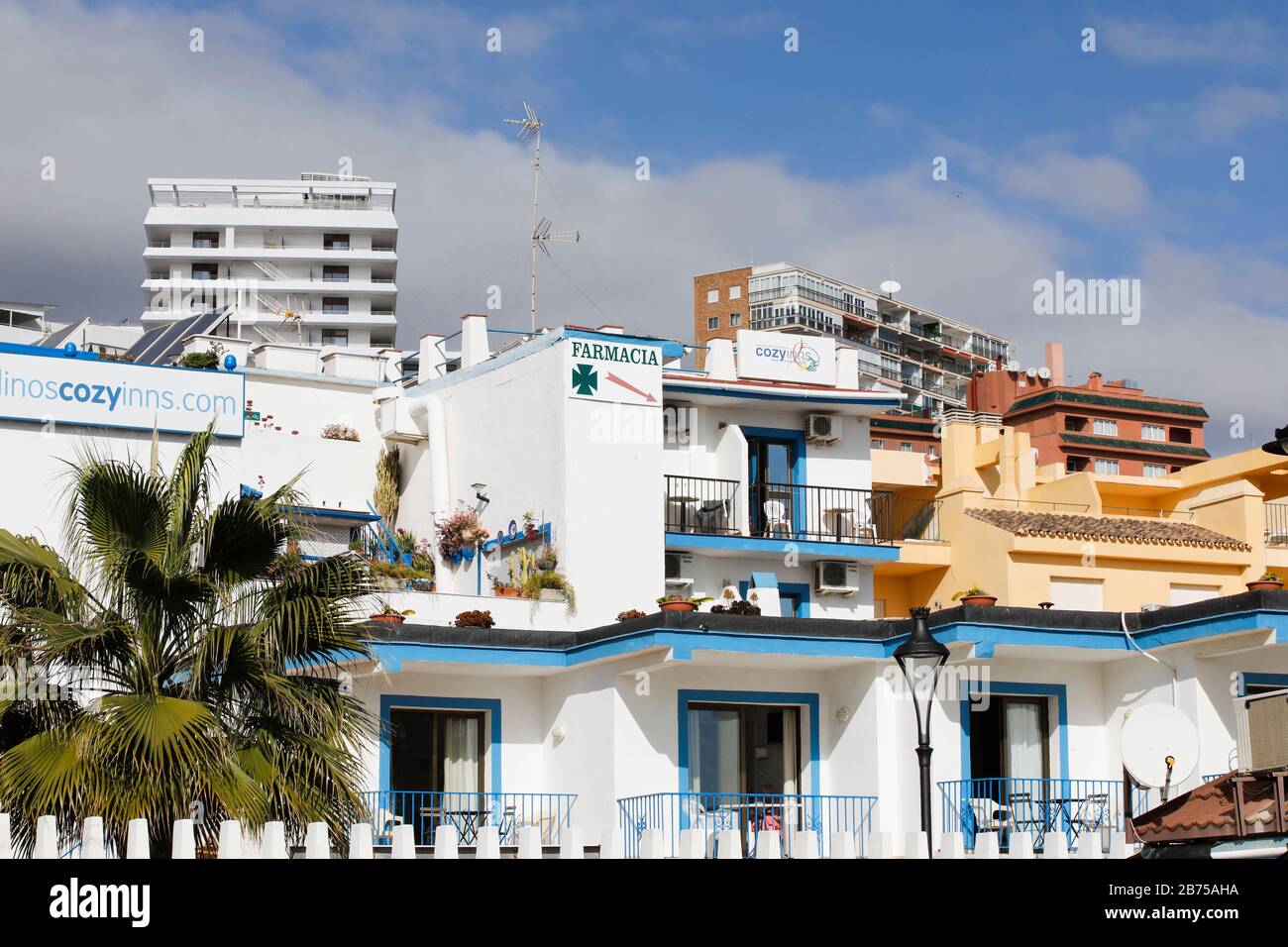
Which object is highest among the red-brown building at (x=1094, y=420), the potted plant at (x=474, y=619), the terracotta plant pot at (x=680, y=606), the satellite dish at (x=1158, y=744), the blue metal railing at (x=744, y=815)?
the red-brown building at (x=1094, y=420)

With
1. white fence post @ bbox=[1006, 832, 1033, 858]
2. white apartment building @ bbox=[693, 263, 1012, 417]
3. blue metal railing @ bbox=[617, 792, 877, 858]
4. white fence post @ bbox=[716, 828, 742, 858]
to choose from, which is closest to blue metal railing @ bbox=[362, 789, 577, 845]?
blue metal railing @ bbox=[617, 792, 877, 858]

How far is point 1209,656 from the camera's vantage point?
2548cm

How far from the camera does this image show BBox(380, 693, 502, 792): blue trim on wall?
2481 centimetres

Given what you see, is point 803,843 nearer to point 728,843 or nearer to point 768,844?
point 768,844

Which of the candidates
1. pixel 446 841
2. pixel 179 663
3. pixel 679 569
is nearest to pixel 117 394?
pixel 679 569

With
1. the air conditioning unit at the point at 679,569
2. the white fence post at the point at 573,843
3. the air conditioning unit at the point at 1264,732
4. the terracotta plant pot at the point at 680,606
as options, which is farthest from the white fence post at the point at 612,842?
the air conditioning unit at the point at 679,569

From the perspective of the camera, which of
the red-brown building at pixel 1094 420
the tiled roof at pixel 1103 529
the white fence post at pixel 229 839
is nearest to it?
the white fence post at pixel 229 839

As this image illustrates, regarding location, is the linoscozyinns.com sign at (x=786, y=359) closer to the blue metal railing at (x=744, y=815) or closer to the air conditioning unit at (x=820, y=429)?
the air conditioning unit at (x=820, y=429)

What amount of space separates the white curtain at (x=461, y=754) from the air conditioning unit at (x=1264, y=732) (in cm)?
1261

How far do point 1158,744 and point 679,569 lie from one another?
41.3 ft

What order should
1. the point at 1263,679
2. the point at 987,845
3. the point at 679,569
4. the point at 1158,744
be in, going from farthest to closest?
the point at 679,569
the point at 1263,679
the point at 1158,744
the point at 987,845

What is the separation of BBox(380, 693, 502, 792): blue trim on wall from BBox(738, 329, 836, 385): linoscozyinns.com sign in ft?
36.9

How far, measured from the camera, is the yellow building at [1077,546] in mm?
36844

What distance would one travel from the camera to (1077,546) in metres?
36.9
